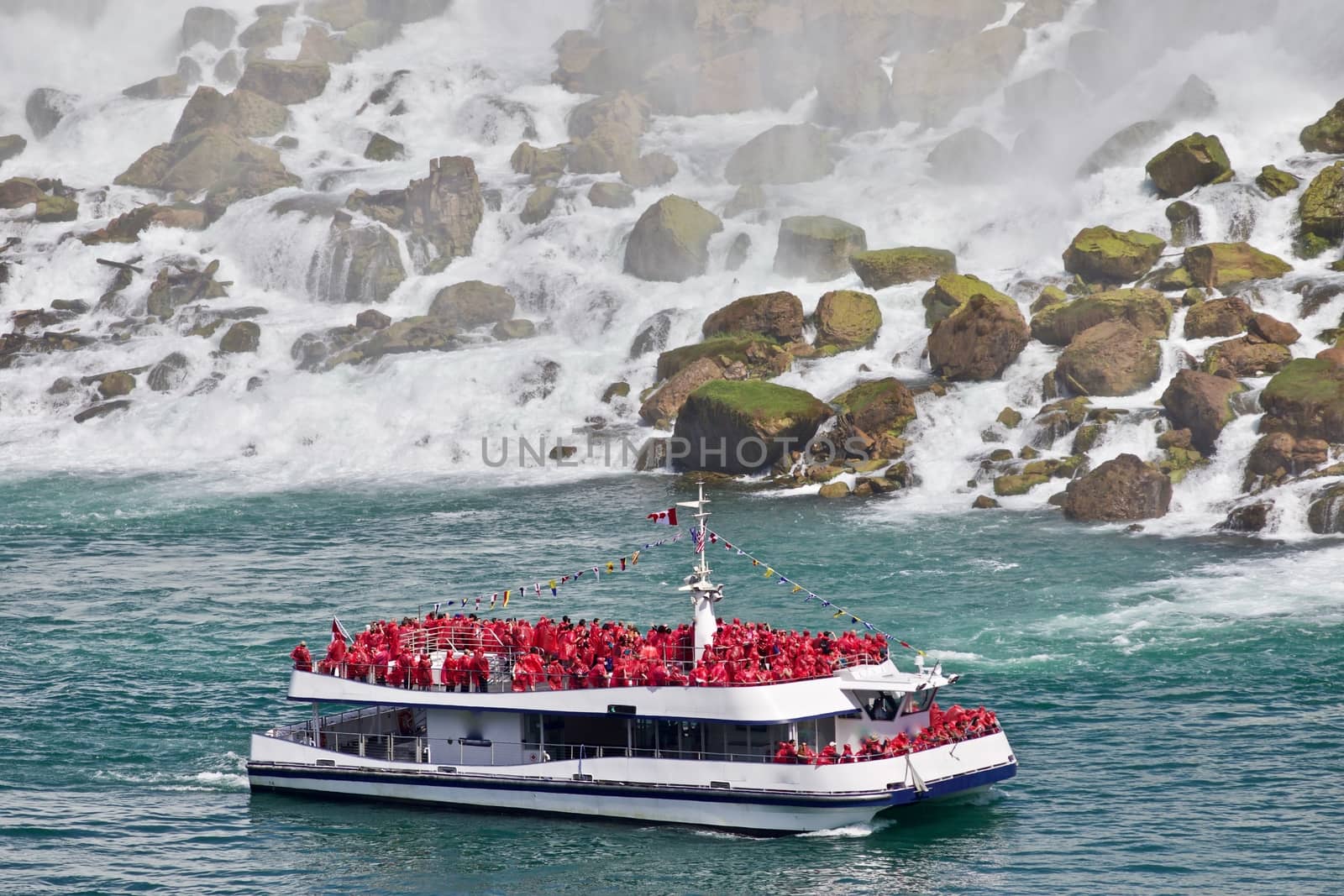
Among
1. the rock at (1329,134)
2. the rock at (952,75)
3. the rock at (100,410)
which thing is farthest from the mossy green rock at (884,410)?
the rock at (952,75)

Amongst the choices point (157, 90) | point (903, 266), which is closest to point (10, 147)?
point (157, 90)

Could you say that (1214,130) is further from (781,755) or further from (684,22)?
(781,755)

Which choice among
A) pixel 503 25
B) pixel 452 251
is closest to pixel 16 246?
pixel 452 251

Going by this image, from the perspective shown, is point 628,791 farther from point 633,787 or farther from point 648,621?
point 648,621

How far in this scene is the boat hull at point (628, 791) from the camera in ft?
135

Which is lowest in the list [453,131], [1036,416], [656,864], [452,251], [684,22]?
[656,864]

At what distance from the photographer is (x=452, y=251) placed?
413 ft

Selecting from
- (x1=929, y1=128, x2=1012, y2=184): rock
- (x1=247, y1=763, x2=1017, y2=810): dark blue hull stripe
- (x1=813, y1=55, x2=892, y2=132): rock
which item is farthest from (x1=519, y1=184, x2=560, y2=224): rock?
(x1=247, y1=763, x2=1017, y2=810): dark blue hull stripe

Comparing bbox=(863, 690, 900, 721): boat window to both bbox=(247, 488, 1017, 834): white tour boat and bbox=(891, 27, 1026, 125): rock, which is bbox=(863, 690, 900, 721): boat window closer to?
bbox=(247, 488, 1017, 834): white tour boat

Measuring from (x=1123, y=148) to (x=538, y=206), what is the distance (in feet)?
136

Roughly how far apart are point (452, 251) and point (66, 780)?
82660mm

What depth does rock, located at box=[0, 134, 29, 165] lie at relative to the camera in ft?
497

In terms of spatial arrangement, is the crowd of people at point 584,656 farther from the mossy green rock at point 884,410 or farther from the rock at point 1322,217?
the rock at point 1322,217

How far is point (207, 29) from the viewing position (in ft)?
562
